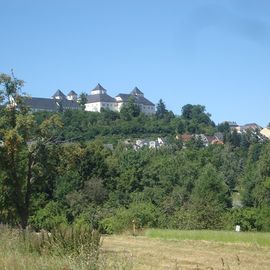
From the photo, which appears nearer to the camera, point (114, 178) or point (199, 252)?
point (199, 252)

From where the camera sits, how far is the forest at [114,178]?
23.3m

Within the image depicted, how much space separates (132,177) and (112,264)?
7860 cm

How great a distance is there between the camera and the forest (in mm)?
23328

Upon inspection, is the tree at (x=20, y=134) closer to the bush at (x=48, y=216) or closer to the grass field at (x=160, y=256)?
the grass field at (x=160, y=256)

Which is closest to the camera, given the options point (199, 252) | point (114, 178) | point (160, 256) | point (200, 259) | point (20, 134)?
point (200, 259)

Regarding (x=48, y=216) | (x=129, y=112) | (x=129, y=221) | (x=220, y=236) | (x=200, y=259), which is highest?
(x=129, y=112)

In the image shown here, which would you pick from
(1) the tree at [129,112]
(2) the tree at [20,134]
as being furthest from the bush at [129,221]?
(1) the tree at [129,112]

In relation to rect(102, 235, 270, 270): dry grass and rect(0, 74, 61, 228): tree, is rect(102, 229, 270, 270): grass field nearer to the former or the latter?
rect(102, 235, 270, 270): dry grass

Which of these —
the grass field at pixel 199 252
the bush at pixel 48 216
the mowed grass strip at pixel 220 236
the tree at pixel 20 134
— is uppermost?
the tree at pixel 20 134

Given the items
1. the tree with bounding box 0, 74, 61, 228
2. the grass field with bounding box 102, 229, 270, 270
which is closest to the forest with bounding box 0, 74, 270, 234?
the tree with bounding box 0, 74, 61, 228

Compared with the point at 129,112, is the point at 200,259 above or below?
below

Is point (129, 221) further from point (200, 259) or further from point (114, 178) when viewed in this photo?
point (114, 178)

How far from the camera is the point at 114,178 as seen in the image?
84.4m

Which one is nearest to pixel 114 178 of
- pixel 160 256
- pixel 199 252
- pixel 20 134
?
pixel 20 134
